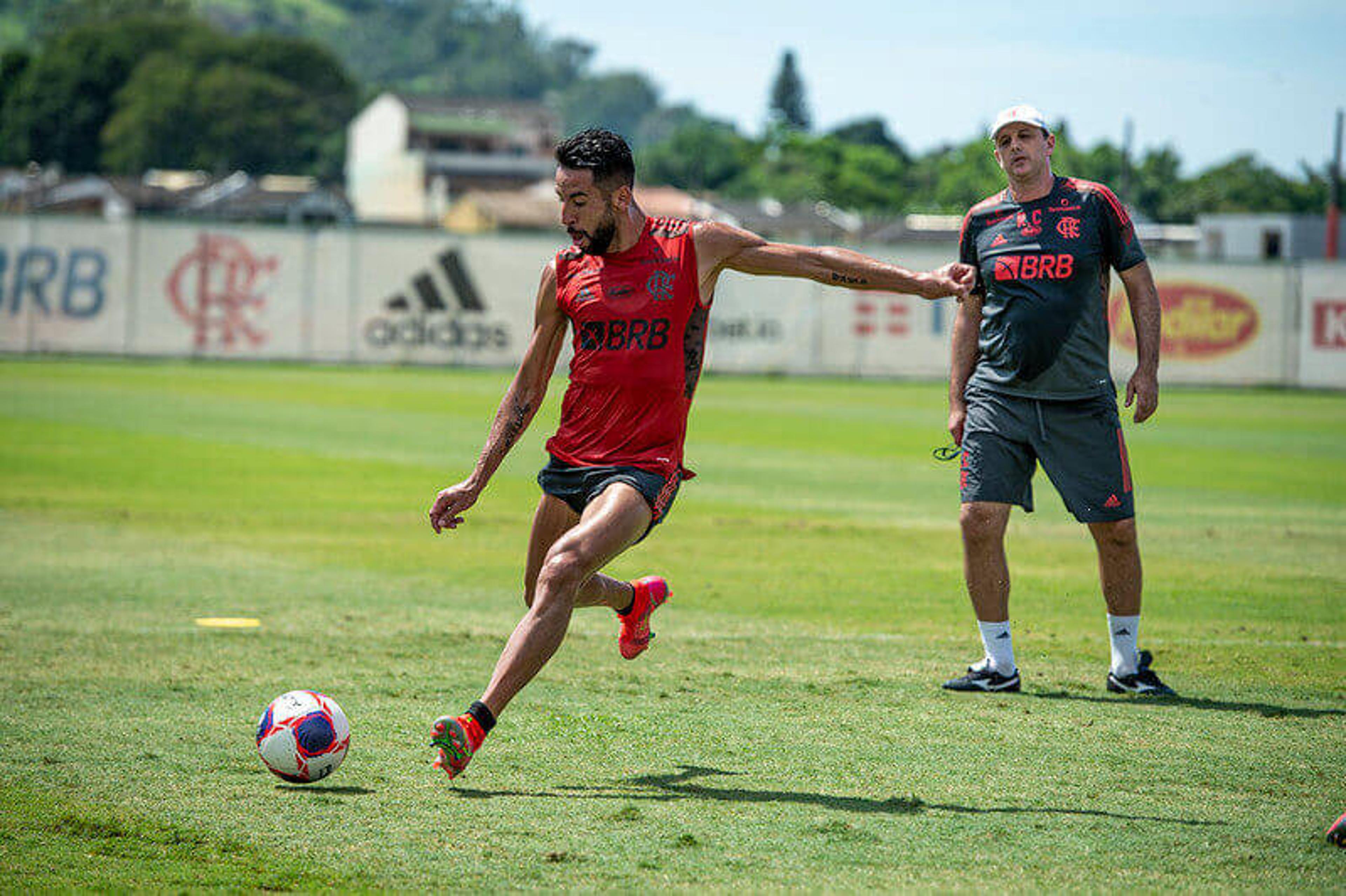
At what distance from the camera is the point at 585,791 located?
20.3 ft

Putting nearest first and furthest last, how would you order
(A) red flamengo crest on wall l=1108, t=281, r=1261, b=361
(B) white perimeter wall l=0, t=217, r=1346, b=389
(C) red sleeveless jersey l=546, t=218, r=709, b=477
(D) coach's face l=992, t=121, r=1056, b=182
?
(C) red sleeveless jersey l=546, t=218, r=709, b=477 < (D) coach's face l=992, t=121, r=1056, b=182 < (B) white perimeter wall l=0, t=217, r=1346, b=389 < (A) red flamengo crest on wall l=1108, t=281, r=1261, b=361

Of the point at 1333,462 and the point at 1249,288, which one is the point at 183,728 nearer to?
the point at 1333,462

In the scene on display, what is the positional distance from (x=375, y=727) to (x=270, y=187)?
124m

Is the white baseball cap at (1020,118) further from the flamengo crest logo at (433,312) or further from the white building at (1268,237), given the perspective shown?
the white building at (1268,237)

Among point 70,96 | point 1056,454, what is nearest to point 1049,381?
point 1056,454

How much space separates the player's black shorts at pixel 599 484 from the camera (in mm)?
6656

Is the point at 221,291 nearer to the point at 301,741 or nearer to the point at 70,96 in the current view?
the point at 301,741

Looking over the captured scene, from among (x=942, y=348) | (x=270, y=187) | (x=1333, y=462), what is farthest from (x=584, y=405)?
(x=270, y=187)

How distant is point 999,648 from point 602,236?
286 cm

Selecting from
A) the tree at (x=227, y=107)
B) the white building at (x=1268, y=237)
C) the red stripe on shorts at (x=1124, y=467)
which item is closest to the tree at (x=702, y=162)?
the tree at (x=227, y=107)

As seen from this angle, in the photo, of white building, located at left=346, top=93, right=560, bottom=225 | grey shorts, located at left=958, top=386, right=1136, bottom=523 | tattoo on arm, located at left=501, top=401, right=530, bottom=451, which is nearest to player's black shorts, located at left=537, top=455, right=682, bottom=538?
tattoo on arm, located at left=501, top=401, right=530, bottom=451

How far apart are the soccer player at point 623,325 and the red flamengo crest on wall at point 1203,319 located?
35203 mm

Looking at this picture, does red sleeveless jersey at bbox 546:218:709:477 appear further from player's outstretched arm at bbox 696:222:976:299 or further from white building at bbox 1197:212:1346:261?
white building at bbox 1197:212:1346:261

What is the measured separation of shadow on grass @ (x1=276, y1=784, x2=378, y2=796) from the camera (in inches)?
243
